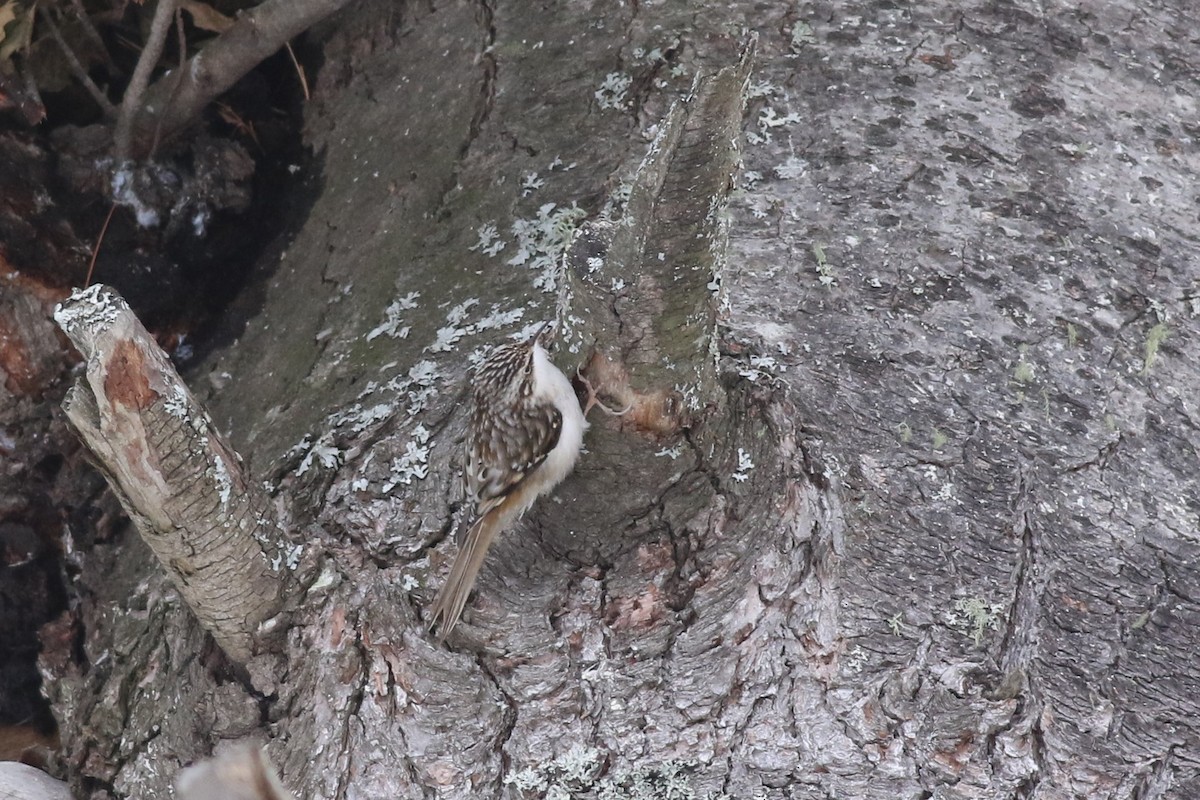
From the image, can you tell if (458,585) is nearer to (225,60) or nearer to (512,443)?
(512,443)

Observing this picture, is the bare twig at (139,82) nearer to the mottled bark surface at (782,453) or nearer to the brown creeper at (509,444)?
the mottled bark surface at (782,453)

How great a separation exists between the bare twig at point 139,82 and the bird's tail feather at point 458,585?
3.92ft

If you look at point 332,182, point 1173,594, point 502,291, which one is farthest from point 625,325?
point 332,182

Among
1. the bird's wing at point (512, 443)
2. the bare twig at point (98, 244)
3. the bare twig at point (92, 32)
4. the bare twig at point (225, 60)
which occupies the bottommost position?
the bird's wing at point (512, 443)

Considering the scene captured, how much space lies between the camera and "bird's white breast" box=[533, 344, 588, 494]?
1548mm

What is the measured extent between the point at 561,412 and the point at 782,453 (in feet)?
1.55

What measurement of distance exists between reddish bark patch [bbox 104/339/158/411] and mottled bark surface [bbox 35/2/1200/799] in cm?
36

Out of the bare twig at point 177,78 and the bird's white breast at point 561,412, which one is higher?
the bare twig at point 177,78

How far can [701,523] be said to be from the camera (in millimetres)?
1505

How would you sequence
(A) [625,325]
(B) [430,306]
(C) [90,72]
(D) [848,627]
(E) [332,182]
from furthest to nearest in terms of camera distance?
(C) [90,72] → (E) [332,182] → (B) [430,306] → (D) [848,627] → (A) [625,325]

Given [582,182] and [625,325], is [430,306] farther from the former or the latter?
[625,325]

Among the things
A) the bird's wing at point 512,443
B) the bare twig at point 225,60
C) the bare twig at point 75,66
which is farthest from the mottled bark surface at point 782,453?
the bare twig at point 75,66

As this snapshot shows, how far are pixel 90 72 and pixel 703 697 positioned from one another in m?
1.89

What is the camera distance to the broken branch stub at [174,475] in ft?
4.17
